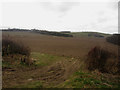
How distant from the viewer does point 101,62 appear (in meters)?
8.18

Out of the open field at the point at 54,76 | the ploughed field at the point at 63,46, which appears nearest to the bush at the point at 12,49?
the open field at the point at 54,76

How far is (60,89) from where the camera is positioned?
4.80m

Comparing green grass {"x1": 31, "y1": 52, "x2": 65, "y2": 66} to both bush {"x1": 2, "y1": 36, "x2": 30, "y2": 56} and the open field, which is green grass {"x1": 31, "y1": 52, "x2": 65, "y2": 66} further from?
bush {"x1": 2, "y1": 36, "x2": 30, "y2": 56}

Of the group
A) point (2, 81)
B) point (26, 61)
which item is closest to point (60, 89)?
point (2, 81)

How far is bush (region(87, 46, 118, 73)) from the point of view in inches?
310

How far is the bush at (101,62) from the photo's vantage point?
7875 millimetres

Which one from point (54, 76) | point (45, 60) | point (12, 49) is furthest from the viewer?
point (45, 60)

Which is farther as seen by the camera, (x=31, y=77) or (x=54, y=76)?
(x=54, y=76)

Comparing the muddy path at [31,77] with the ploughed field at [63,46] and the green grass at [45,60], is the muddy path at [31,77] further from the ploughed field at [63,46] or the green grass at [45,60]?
the ploughed field at [63,46]

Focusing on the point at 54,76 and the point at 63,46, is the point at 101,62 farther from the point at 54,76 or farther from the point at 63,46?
the point at 63,46

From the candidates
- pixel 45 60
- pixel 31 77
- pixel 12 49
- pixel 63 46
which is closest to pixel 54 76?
pixel 31 77

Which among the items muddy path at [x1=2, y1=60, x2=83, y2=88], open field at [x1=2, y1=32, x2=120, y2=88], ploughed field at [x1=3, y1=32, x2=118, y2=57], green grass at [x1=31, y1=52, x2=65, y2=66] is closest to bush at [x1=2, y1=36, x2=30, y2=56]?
green grass at [x1=31, y1=52, x2=65, y2=66]

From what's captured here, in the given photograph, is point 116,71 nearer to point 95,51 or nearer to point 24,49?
point 95,51

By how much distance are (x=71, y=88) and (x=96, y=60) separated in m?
4.23
